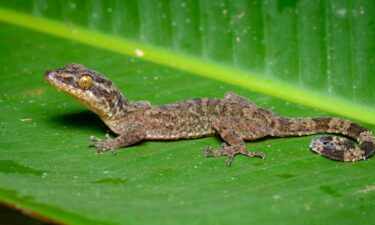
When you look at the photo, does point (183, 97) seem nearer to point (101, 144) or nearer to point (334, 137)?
point (101, 144)

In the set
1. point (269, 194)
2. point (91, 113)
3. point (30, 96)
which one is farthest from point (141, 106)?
point (269, 194)

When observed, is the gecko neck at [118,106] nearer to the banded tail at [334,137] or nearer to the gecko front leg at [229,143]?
the gecko front leg at [229,143]

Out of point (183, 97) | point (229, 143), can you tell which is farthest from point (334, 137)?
point (183, 97)

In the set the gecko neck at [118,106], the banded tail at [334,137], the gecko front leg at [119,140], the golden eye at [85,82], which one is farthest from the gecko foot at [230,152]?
the golden eye at [85,82]

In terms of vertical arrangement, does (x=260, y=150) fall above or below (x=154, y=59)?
below

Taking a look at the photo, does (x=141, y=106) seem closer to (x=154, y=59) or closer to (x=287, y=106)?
(x=154, y=59)

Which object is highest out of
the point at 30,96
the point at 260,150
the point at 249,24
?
the point at 249,24
